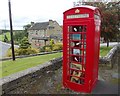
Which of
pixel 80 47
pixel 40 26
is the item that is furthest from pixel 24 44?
pixel 40 26

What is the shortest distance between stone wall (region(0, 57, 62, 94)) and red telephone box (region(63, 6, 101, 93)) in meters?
0.88

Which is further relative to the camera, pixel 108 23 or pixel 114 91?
pixel 108 23

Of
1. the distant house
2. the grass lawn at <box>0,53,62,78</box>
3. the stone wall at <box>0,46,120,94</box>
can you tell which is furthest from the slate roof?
the stone wall at <box>0,46,120,94</box>

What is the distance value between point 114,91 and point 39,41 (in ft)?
109

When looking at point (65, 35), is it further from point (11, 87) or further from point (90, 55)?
point (11, 87)

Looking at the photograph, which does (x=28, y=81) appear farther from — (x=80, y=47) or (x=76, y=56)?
(x=80, y=47)

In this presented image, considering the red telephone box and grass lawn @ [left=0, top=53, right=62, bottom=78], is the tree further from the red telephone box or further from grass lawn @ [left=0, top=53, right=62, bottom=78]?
the red telephone box

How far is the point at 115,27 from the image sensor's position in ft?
47.5

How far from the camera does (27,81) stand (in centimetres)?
485

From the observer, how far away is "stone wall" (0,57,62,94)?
4.15 m

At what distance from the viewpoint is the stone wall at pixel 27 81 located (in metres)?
4.15

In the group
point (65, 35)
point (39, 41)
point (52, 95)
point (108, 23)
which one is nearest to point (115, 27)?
point (108, 23)

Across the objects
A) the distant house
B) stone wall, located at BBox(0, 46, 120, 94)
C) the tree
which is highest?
the distant house

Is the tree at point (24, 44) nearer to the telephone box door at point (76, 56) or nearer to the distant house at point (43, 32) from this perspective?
the telephone box door at point (76, 56)
